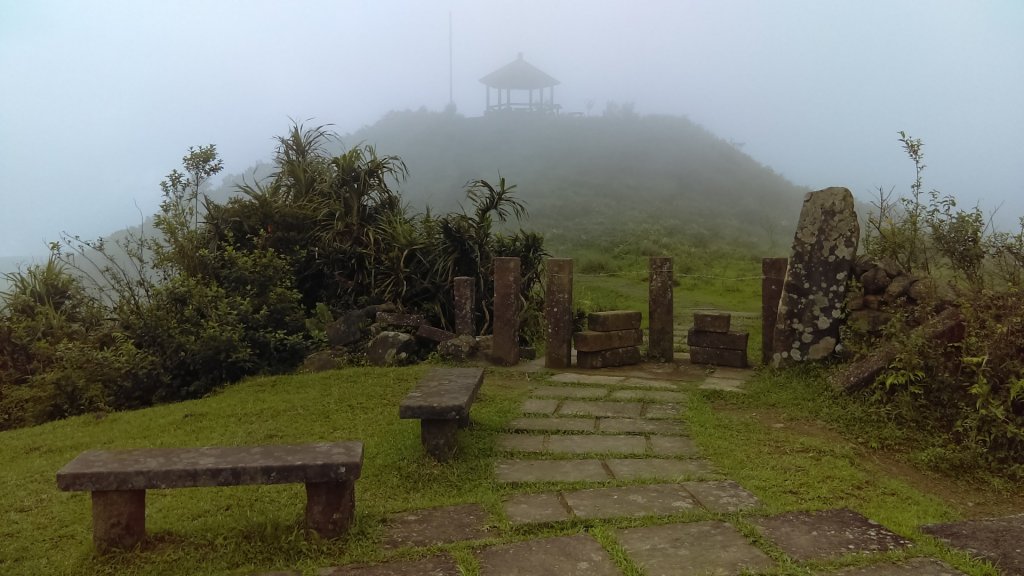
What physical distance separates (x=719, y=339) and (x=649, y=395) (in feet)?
5.40

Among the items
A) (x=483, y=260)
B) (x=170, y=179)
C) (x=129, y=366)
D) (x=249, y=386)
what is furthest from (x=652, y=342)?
(x=170, y=179)

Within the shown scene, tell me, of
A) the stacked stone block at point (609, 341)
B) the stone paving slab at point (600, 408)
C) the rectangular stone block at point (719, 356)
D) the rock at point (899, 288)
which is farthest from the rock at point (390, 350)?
the rock at point (899, 288)

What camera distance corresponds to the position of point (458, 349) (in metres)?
7.45

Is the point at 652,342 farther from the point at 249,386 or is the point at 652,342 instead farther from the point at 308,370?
the point at 249,386

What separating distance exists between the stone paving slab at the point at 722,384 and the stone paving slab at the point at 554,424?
1.58 meters

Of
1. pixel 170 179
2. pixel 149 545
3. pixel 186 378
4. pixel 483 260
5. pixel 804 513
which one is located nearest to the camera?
pixel 149 545

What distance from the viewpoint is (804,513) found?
10.7ft

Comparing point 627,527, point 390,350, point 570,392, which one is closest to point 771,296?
point 570,392

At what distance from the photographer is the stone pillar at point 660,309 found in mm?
7090

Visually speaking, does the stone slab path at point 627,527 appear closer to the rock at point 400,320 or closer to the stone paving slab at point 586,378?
the stone paving slab at point 586,378

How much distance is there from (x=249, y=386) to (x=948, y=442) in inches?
244

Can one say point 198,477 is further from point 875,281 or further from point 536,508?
point 875,281

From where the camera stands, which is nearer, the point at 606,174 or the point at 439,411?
the point at 439,411

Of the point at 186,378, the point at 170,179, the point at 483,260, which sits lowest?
the point at 186,378
